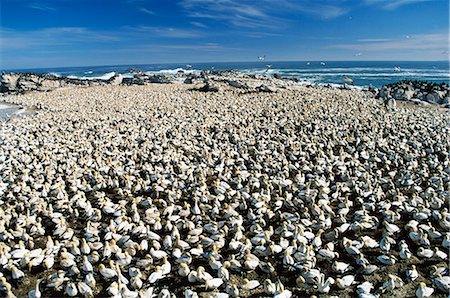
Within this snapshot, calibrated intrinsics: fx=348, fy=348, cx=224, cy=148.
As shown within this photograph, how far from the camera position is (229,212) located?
797 cm

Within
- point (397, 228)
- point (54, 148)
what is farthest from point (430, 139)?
point (54, 148)

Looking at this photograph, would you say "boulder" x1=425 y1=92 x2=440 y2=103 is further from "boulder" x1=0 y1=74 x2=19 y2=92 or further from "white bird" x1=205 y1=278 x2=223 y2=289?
"boulder" x1=0 y1=74 x2=19 y2=92

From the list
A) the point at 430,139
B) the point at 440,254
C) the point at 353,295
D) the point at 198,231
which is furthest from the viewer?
the point at 430,139

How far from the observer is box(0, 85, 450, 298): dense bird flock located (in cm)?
612

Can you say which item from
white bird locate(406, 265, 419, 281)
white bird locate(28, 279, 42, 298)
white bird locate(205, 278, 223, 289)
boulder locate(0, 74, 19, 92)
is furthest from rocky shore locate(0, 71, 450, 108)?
white bird locate(28, 279, 42, 298)

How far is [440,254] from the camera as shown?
6570 mm

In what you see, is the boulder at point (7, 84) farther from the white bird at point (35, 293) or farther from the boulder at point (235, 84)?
the white bird at point (35, 293)

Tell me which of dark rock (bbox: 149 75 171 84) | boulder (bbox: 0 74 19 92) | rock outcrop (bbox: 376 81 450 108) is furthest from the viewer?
dark rock (bbox: 149 75 171 84)

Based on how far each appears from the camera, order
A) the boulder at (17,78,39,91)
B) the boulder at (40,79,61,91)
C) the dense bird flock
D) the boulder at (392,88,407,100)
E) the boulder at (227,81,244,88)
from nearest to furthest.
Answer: the dense bird flock < the boulder at (392,88,407,100) < the boulder at (227,81,244,88) < the boulder at (17,78,39,91) < the boulder at (40,79,61,91)

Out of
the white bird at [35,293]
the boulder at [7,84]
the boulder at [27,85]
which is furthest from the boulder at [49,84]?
the white bird at [35,293]

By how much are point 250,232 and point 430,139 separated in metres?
9.58

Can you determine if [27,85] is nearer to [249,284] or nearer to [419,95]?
[419,95]

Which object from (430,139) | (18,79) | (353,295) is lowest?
(353,295)

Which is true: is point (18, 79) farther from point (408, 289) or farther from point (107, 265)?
point (408, 289)
